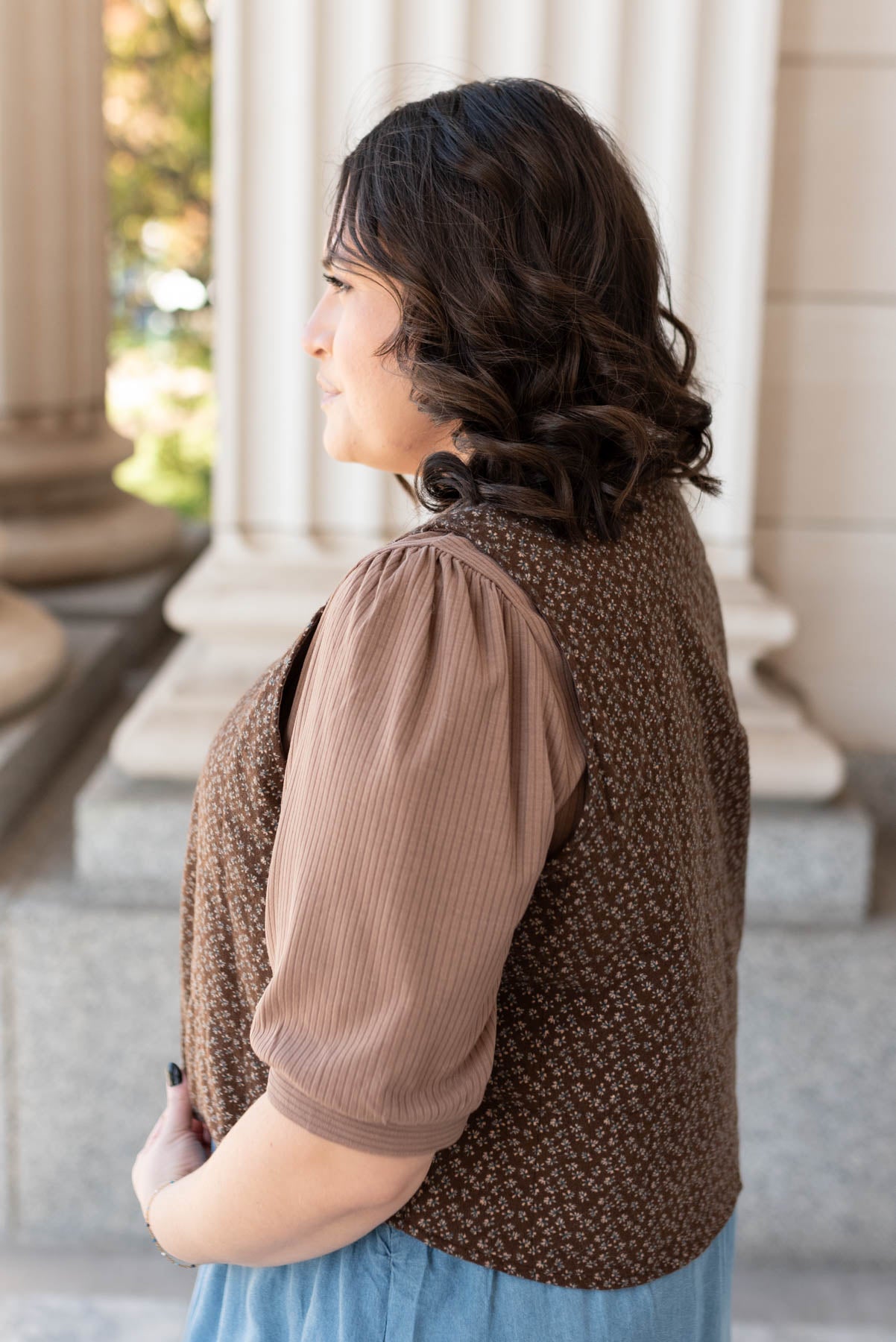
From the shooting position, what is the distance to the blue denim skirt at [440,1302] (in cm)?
120

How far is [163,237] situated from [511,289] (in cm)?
1171

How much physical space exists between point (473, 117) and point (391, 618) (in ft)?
1.47

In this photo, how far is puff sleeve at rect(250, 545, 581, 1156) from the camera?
37.5 inches

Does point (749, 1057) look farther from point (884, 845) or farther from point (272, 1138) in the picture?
point (272, 1138)

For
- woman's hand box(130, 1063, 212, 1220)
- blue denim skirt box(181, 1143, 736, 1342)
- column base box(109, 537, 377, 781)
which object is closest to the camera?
blue denim skirt box(181, 1143, 736, 1342)

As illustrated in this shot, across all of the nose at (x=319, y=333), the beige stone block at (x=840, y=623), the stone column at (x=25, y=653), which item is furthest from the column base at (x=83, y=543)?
the nose at (x=319, y=333)

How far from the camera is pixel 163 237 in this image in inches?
470

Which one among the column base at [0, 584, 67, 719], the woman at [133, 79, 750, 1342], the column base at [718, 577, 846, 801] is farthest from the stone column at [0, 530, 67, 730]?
the woman at [133, 79, 750, 1342]

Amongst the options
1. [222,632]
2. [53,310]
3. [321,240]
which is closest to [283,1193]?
[222,632]

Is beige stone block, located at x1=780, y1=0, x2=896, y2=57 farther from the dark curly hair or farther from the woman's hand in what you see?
the woman's hand

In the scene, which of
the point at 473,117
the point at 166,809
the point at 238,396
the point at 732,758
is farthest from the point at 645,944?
the point at 238,396

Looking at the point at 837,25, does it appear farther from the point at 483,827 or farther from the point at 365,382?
the point at 483,827

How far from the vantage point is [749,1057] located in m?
2.79

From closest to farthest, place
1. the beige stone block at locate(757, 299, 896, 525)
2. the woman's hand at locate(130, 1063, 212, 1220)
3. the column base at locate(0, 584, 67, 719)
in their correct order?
1. the woman's hand at locate(130, 1063, 212, 1220)
2. the beige stone block at locate(757, 299, 896, 525)
3. the column base at locate(0, 584, 67, 719)
